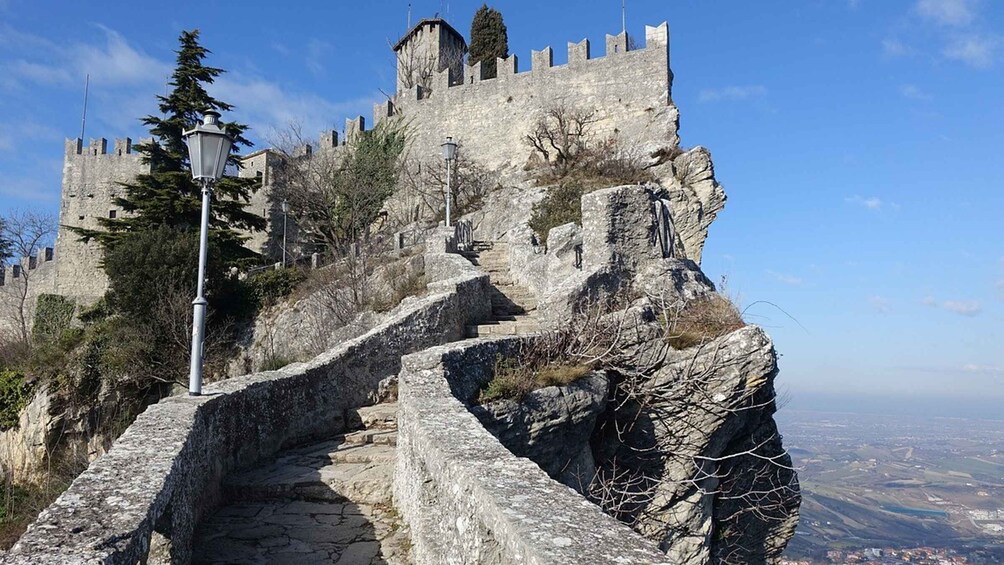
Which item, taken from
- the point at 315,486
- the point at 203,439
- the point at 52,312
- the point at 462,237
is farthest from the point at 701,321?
the point at 52,312

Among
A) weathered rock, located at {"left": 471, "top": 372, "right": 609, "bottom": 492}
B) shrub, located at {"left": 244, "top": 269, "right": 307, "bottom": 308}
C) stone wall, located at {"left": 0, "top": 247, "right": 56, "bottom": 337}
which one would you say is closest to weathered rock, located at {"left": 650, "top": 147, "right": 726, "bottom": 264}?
shrub, located at {"left": 244, "top": 269, "right": 307, "bottom": 308}

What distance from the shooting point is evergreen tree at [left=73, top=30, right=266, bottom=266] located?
78.6 feet

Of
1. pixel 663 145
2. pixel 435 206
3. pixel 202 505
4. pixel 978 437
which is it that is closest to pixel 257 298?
pixel 435 206

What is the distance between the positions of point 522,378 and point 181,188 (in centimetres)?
2257

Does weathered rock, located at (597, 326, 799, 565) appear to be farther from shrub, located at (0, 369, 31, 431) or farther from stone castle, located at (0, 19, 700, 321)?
shrub, located at (0, 369, 31, 431)

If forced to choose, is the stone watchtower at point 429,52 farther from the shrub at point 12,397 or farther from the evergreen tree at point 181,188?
the shrub at point 12,397

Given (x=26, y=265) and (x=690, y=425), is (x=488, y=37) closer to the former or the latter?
(x=26, y=265)

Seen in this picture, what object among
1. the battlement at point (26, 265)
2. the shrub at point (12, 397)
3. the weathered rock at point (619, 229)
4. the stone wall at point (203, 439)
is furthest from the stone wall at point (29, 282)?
the weathered rock at point (619, 229)

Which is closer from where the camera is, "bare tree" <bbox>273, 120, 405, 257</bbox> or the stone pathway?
the stone pathway

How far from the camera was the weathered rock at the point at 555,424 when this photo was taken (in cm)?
655

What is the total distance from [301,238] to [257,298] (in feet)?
41.8

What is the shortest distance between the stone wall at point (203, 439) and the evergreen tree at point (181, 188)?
1613 cm

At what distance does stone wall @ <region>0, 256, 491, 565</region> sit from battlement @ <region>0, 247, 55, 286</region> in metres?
34.6

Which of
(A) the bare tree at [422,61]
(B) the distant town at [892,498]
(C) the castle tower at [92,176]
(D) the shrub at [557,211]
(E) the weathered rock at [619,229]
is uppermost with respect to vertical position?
(A) the bare tree at [422,61]
